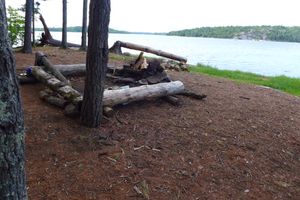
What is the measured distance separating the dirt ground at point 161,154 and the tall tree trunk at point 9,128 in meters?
1.70

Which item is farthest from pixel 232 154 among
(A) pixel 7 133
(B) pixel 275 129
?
(A) pixel 7 133

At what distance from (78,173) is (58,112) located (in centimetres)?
184

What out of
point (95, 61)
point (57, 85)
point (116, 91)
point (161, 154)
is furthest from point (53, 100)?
point (161, 154)

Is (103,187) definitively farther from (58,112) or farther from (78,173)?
(58,112)

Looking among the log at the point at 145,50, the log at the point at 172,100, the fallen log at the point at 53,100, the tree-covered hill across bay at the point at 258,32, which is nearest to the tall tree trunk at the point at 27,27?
the log at the point at 145,50

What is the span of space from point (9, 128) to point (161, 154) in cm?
314

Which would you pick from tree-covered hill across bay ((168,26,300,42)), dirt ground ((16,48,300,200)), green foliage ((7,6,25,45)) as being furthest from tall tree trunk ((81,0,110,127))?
tree-covered hill across bay ((168,26,300,42))

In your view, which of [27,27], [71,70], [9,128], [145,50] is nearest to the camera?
[9,128]

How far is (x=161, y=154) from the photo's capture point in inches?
199

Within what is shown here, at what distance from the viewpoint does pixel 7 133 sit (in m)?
2.12

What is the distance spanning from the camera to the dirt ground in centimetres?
423

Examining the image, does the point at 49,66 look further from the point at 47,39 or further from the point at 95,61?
the point at 47,39

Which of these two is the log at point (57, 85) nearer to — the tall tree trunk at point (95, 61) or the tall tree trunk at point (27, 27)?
the tall tree trunk at point (95, 61)

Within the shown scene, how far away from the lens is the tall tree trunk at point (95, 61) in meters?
5.05
